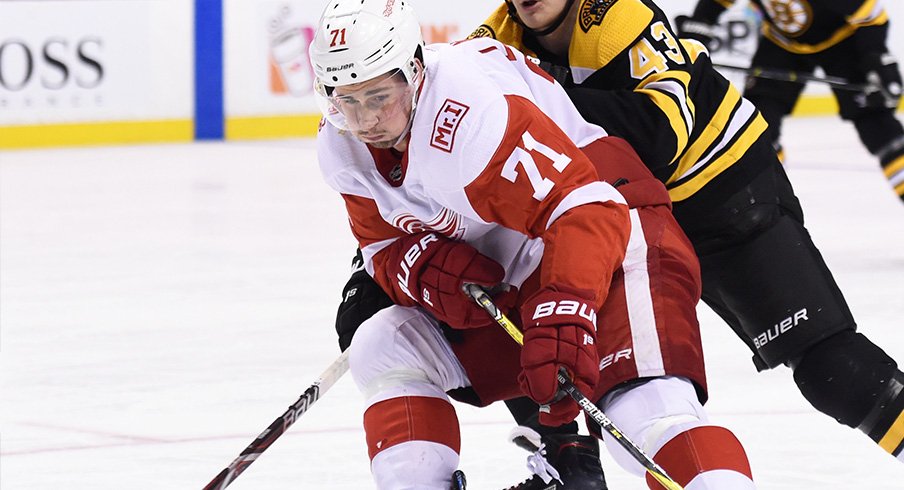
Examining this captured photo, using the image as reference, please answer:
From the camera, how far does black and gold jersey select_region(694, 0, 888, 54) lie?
5.20 meters

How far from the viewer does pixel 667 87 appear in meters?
2.54

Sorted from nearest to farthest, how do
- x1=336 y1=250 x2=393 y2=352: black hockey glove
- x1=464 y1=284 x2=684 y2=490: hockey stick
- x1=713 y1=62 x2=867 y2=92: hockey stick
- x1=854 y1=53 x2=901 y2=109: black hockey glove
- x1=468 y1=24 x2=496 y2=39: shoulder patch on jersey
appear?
1. x1=464 y1=284 x2=684 y2=490: hockey stick
2. x1=336 y1=250 x2=393 y2=352: black hockey glove
3. x1=468 y1=24 x2=496 y2=39: shoulder patch on jersey
4. x1=854 y1=53 x2=901 y2=109: black hockey glove
5. x1=713 y1=62 x2=867 y2=92: hockey stick

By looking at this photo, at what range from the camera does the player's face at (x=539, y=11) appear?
8.57ft

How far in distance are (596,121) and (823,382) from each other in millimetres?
577

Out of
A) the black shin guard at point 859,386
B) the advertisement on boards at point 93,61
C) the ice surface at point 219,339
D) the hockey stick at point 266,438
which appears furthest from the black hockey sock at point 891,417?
the advertisement on boards at point 93,61

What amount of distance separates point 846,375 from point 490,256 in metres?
0.63

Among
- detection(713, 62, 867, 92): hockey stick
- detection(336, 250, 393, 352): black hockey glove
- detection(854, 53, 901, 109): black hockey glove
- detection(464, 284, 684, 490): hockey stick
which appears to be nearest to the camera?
detection(464, 284, 684, 490): hockey stick

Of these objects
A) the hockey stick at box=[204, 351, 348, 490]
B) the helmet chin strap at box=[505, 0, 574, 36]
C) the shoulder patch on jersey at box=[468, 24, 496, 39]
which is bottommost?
the hockey stick at box=[204, 351, 348, 490]

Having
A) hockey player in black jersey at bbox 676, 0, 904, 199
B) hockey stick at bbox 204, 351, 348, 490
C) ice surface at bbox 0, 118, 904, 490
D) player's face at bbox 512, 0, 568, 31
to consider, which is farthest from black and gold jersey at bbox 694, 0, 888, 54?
hockey stick at bbox 204, 351, 348, 490

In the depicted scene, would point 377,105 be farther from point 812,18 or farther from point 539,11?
point 812,18

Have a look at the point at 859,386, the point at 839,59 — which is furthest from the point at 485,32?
the point at 839,59

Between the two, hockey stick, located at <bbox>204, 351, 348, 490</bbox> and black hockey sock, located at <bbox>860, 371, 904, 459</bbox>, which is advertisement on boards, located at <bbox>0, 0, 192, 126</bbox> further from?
black hockey sock, located at <bbox>860, 371, 904, 459</bbox>

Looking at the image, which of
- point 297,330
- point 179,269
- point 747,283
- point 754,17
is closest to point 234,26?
point 754,17

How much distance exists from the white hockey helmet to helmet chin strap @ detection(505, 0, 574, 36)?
0.47 m
